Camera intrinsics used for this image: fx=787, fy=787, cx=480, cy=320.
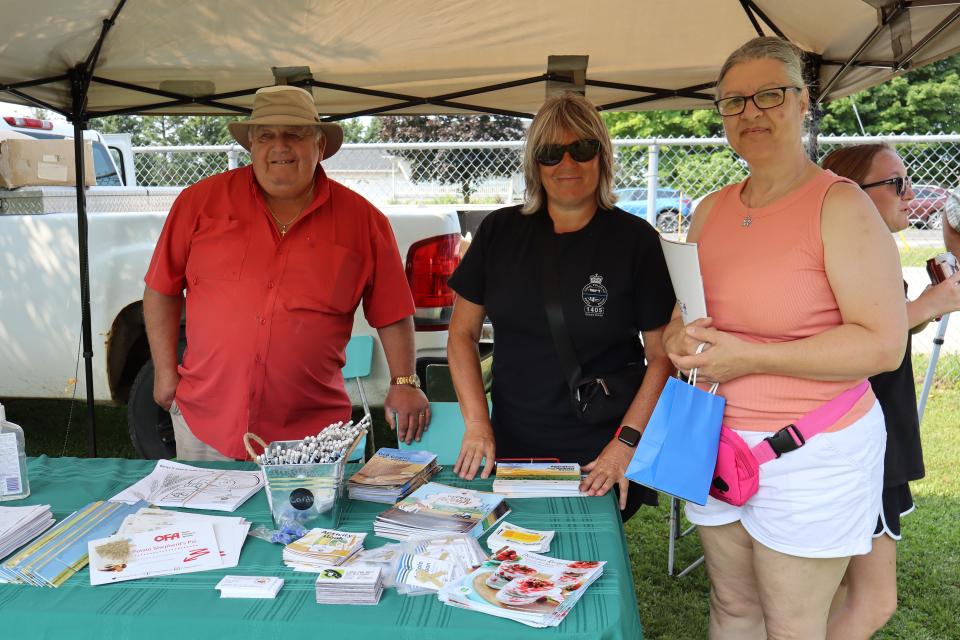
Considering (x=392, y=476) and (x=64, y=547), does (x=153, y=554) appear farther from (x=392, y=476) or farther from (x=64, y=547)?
(x=392, y=476)

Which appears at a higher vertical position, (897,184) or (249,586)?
(897,184)

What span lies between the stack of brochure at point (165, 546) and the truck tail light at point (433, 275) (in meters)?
2.14

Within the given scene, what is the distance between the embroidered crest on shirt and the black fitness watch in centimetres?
31

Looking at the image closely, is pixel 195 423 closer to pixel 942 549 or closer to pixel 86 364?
pixel 86 364

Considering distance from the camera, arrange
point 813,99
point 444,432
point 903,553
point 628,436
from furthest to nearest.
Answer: point 903,553 < point 813,99 < point 444,432 < point 628,436

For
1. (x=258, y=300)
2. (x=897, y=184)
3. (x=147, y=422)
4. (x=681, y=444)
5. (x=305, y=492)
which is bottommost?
(x=147, y=422)

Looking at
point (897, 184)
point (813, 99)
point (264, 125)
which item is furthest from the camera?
point (813, 99)

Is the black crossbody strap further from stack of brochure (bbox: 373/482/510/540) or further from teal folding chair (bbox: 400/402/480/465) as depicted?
teal folding chair (bbox: 400/402/480/465)

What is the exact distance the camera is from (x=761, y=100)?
173 cm

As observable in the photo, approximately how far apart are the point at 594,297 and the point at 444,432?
90 cm

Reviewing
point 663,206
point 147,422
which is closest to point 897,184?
point 147,422

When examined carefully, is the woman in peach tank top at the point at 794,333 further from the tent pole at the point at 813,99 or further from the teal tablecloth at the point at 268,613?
the tent pole at the point at 813,99

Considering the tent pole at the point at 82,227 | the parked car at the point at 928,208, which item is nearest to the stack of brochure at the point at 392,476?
the tent pole at the point at 82,227

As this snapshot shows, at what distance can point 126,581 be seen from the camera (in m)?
1.50
